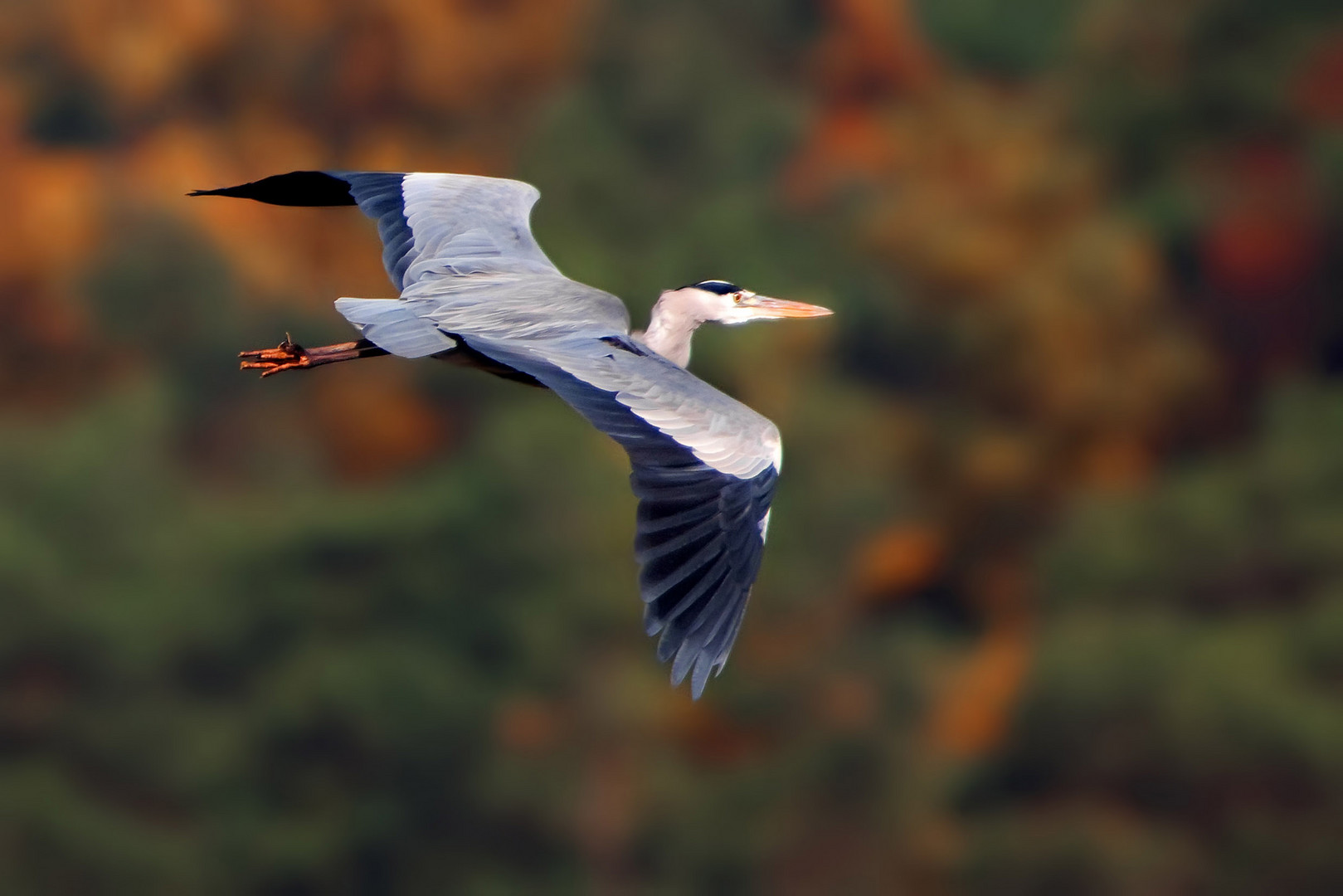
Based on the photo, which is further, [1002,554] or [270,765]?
[1002,554]

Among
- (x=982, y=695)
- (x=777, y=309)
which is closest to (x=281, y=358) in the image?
(x=777, y=309)

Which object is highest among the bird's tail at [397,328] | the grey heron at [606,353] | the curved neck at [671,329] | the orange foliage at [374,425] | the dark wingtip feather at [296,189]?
the dark wingtip feather at [296,189]

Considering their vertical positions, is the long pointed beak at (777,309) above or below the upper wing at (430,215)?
below

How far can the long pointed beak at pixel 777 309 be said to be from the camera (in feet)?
24.2

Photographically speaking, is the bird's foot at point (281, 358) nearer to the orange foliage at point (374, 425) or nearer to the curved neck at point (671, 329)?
the curved neck at point (671, 329)

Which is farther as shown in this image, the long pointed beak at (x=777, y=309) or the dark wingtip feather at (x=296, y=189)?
the long pointed beak at (x=777, y=309)

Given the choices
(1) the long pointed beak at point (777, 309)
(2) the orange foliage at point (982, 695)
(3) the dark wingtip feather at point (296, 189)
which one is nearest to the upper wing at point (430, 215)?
(3) the dark wingtip feather at point (296, 189)

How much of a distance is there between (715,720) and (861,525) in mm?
2943

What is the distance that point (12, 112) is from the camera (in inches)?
1078

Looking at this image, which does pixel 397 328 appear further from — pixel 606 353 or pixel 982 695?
pixel 982 695

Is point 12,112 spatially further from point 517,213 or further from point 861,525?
point 517,213

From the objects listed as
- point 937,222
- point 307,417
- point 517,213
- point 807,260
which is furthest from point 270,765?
point 517,213

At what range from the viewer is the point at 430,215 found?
7242 mm

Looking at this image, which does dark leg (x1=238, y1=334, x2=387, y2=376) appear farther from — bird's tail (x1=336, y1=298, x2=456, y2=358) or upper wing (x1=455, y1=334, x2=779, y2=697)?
upper wing (x1=455, y1=334, x2=779, y2=697)
